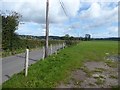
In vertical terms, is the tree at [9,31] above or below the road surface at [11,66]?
above

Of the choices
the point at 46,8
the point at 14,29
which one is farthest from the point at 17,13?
the point at 46,8

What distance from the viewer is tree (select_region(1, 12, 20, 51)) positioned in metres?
31.5

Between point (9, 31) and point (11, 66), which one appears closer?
point (11, 66)

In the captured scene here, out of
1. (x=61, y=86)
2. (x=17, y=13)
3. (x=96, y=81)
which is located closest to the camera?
(x=61, y=86)

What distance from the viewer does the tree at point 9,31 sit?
31.5m

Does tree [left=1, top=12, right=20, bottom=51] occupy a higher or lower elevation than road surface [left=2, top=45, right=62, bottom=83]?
higher

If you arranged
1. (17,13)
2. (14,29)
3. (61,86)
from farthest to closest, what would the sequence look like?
1. (17,13)
2. (14,29)
3. (61,86)

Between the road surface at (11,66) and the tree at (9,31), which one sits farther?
the tree at (9,31)

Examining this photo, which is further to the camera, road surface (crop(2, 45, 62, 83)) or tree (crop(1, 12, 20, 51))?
tree (crop(1, 12, 20, 51))

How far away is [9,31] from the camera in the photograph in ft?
109

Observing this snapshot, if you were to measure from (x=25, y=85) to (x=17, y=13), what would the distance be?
28923mm

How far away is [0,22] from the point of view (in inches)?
1154

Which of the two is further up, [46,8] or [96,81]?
[46,8]

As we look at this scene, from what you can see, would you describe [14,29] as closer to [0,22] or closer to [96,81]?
[0,22]
